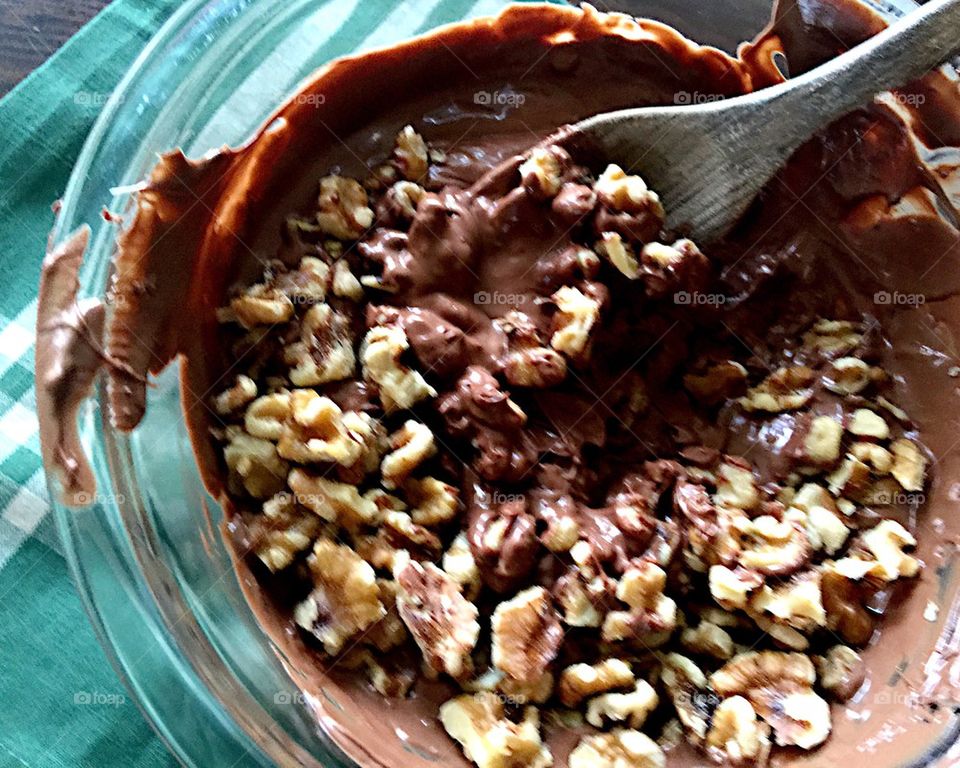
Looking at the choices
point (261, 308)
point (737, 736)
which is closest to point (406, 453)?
point (261, 308)

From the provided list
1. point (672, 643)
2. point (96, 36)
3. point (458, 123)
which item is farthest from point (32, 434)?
point (672, 643)

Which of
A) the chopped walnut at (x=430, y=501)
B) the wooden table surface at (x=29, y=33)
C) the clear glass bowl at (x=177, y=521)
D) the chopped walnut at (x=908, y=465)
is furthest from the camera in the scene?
the wooden table surface at (x=29, y=33)

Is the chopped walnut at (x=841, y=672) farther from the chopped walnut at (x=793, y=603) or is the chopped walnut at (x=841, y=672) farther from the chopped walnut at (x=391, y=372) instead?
the chopped walnut at (x=391, y=372)

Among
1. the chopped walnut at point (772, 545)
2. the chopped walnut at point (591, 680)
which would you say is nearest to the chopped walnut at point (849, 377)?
the chopped walnut at point (772, 545)

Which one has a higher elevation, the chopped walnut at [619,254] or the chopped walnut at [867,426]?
the chopped walnut at [619,254]

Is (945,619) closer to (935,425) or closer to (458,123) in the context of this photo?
(935,425)

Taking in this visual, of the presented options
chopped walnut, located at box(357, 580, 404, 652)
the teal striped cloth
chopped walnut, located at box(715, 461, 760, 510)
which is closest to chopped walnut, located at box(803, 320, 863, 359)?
chopped walnut, located at box(715, 461, 760, 510)

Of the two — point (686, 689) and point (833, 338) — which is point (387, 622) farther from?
point (833, 338)
